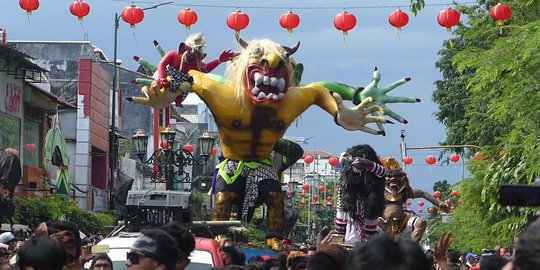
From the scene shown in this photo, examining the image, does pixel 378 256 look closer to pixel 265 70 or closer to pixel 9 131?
pixel 265 70

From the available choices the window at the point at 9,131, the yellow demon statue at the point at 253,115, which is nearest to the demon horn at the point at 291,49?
the yellow demon statue at the point at 253,115

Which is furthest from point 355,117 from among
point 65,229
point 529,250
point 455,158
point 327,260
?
point 455,158

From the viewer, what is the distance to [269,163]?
58.6ft

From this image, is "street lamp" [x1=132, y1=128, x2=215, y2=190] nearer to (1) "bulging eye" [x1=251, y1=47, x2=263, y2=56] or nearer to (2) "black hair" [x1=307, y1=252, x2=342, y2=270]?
(1) "bulging eye" [x1=251, y1=47, x2=263, y2=56]

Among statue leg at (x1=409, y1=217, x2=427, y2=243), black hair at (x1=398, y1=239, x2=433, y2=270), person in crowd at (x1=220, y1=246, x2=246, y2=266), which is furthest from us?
statue leg at (x1=409, y1=217, x2=427, y2=243)

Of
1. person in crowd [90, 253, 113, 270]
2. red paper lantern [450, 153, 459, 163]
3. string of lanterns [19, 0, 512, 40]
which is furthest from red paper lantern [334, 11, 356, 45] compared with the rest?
red paper lantern [450, 153, 459, 163]

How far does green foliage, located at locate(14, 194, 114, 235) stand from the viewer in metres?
33.3

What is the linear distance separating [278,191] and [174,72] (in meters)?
2.14

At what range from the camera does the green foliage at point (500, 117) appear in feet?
67.0

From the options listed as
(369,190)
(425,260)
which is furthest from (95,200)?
(425,260)

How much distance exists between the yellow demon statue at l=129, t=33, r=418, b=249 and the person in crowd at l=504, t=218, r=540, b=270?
12.9 meters

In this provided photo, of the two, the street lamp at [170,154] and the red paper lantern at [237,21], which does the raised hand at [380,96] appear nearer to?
the red paper lantern at [237,21]

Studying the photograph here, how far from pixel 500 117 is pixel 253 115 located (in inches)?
248

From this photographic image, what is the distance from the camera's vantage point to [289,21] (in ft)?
67.1
